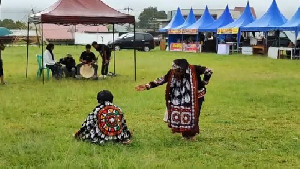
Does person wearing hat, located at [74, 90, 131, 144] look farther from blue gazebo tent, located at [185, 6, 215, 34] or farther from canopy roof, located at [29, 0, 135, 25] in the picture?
blue gazebo tent, located at [185, 6, 215, 34]

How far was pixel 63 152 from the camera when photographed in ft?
21.6

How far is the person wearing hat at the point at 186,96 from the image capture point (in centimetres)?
730

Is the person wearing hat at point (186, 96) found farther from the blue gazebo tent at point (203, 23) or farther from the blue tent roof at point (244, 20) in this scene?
the blue gazebo tent at point (203, 23)

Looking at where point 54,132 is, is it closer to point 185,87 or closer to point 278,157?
point 185,87

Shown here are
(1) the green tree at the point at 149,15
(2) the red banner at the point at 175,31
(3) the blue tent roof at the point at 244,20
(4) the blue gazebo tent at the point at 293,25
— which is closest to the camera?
(4) the blue gazebo tent at the point at 293,25

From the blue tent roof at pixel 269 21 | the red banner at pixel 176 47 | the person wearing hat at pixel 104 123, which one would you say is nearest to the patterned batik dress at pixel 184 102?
the person wearing hat at pixel 104 123

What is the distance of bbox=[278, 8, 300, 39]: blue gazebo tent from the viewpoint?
90.0 feet

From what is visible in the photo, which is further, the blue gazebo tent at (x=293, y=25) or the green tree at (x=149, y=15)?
the green tree at (x=149, y=15)

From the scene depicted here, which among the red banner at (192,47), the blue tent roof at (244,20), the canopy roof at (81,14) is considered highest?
the blue tent roof at (244,20)

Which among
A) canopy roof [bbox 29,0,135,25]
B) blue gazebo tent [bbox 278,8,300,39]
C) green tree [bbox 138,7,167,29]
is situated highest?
green tree [bbox 138,7,167,29]

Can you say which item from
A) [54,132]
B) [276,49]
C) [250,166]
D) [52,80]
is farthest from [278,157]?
[276,49]

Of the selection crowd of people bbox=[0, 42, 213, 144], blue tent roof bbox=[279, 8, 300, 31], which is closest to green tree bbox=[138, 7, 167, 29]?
blue tent roof bbox=[279, 8, 300, 31]

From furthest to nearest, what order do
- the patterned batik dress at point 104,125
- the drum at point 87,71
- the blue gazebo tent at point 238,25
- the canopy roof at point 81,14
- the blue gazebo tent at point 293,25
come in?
the blue gazebo tent at point 238,25
the blue gazebo tent at point 293,25
the drum at point 87,71
the canopy roof at point 81,14
the patterned batik dress at point 104,125

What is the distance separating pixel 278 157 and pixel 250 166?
616 millimetres
